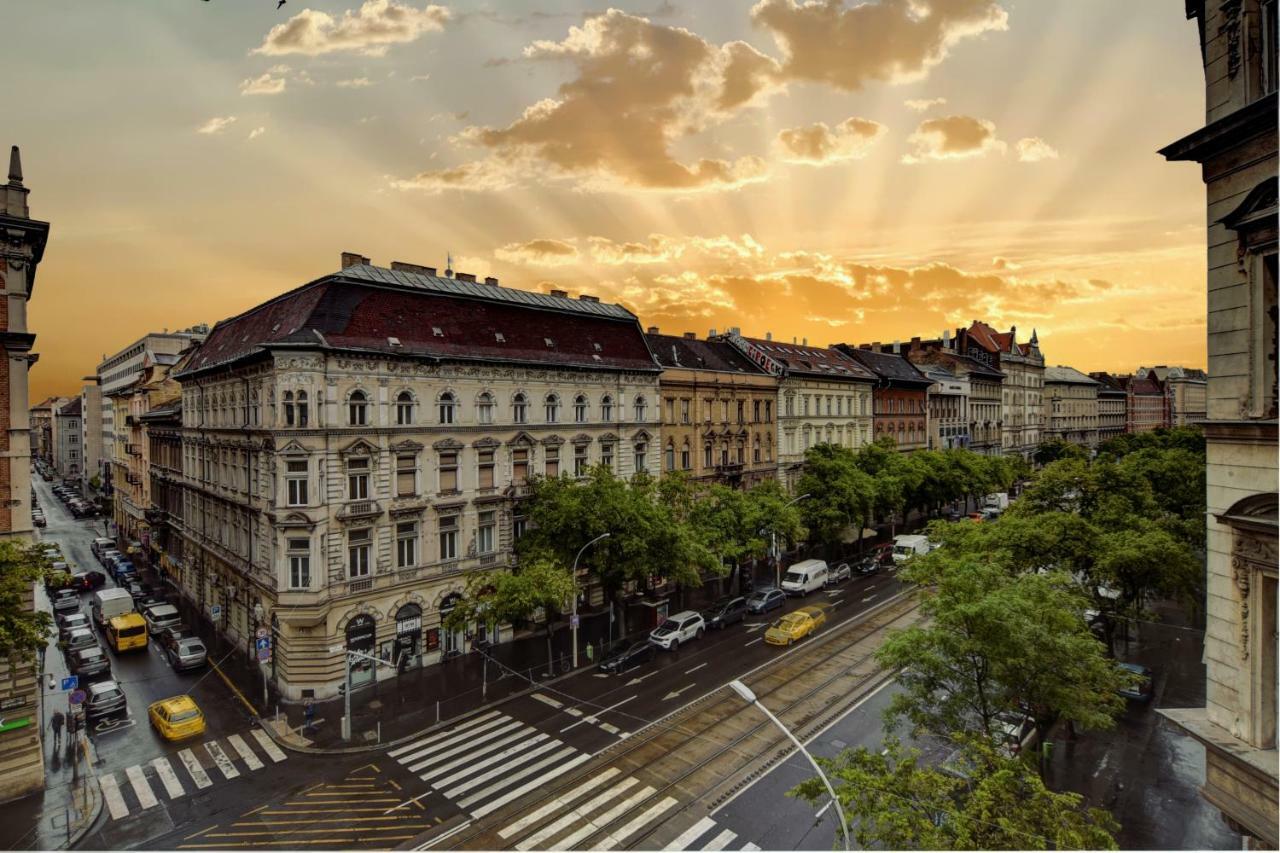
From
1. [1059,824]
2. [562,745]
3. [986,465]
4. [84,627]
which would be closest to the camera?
[1059,824]

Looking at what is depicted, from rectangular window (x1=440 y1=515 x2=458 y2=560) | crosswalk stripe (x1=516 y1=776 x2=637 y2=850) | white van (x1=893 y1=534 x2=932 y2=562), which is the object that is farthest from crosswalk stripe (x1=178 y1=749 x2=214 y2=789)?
white van (x1=893 y1=534 x2=932 y2=562)

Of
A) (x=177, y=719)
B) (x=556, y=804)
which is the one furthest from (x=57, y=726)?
(x=556, y=804)

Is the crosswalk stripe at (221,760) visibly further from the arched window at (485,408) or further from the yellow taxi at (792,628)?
the yellow taxi at (792,628)

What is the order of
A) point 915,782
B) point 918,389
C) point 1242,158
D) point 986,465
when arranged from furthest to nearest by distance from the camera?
point 918,389, point 986,465, point 915,782, point 1242,158

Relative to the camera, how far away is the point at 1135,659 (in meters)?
32.0

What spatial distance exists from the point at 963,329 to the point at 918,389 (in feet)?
71.8

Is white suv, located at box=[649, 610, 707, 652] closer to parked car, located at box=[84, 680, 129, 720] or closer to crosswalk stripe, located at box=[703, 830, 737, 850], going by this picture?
crosswalk stripe, located at box=[703, 830, 737, 850]

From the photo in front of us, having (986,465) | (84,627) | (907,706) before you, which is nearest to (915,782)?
(907,706)

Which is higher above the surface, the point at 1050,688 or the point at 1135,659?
the point at 1050,688

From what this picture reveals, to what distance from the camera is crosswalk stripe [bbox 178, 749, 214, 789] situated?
22.5 m

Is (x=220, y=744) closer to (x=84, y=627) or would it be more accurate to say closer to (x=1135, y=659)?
(x=84, y=627)

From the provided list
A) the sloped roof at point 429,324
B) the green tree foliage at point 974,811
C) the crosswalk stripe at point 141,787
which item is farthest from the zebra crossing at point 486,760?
the sloped roof at point 429,324

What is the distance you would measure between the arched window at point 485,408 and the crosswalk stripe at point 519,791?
17.6 metres

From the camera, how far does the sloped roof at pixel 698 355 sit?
162 feet
